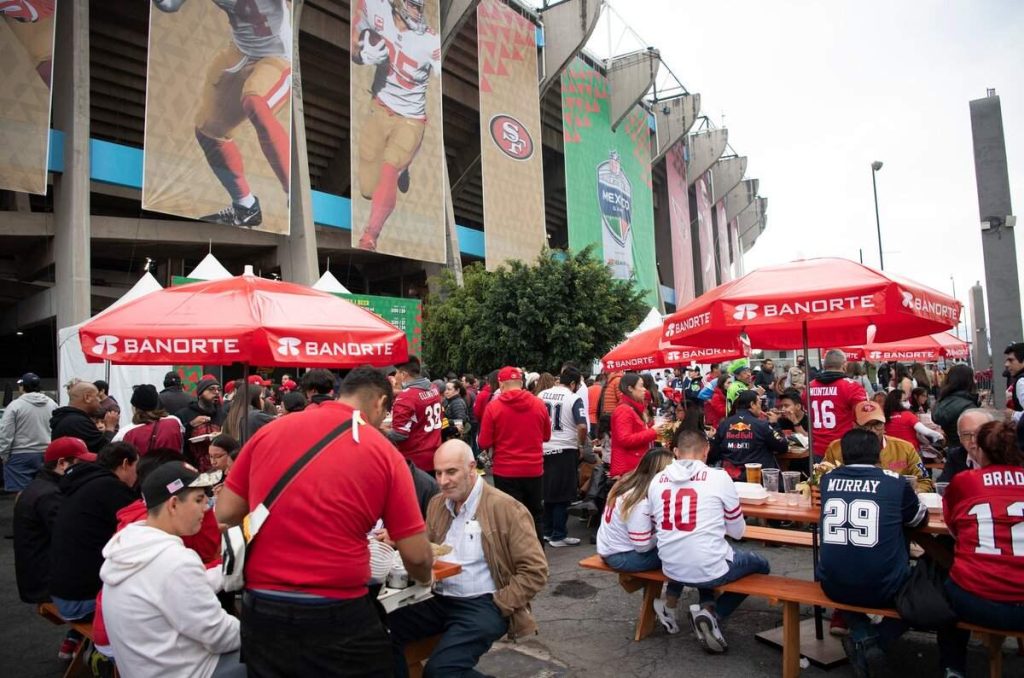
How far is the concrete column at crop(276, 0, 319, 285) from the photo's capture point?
69.5ft

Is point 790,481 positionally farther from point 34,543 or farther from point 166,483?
point 34,543

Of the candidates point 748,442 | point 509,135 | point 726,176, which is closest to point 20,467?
point 748,442

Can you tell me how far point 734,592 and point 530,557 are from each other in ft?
5.69

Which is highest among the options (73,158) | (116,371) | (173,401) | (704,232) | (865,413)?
(704,232)

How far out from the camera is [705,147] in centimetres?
4603

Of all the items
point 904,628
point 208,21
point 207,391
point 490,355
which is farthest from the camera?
point 490,355

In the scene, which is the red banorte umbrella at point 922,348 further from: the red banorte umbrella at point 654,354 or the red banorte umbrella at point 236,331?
the red banorte umbrella at point 236,331

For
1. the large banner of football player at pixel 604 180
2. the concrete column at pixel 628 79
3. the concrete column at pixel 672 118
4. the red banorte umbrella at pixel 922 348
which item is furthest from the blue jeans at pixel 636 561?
the concrete column at pixel 672 118

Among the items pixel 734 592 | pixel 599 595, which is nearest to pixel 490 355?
pixel 599 595

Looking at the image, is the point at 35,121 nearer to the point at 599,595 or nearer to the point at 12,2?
the point at 12,2

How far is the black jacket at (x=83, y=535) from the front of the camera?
3.89 metres

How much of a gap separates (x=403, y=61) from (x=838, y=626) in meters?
21.5

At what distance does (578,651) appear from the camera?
181 inches

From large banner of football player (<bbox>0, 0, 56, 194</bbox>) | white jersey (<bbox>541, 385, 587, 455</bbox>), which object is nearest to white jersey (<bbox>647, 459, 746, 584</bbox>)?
white jersey (<bbox>541, 385, 587, 455</bbox>)
